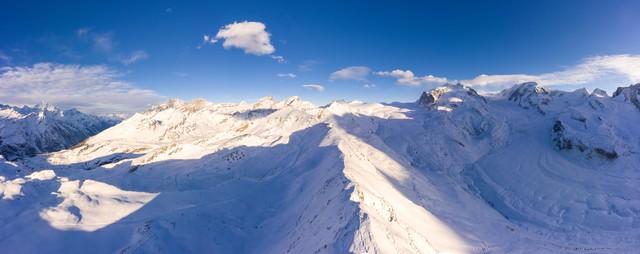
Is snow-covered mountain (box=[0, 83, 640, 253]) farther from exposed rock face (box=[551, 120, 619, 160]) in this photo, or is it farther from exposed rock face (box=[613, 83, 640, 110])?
exposed rock face (box=[613, 83, 640, 110])

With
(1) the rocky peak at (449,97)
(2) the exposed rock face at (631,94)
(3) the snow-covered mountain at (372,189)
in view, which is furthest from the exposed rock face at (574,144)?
(2) the exposed rock face at (631,94)

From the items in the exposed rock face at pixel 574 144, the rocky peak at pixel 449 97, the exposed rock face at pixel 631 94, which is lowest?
the exposed rock face at pixel 574 144

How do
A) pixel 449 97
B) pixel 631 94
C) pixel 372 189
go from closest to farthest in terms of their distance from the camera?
1. pixel 372 189
2. pixel 631 94
3. pixel 449 97

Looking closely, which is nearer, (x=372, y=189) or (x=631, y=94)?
(x=372, y=189)

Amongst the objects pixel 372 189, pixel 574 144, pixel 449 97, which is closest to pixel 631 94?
pixel 574 144

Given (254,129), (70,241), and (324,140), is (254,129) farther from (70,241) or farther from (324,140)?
(70,241)

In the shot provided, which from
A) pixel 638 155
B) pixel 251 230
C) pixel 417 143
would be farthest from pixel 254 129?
pixel 638 155

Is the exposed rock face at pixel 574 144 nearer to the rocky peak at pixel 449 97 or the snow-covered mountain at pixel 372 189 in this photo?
the snow-covered mountain at pixel 372 189

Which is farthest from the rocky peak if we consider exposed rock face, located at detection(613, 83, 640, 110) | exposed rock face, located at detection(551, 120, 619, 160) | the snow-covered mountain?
exposed rock face, located at detection(613, 83, 640, 110)

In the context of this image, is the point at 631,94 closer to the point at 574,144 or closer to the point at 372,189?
the point at 574,144
